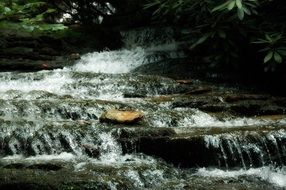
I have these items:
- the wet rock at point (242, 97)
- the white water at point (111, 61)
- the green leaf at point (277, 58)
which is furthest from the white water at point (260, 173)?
the white water at point (111, 61)

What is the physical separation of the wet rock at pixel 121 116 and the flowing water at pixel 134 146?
12 centimetres

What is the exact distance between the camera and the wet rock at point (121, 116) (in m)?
6.11

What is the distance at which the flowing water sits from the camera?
4664mm

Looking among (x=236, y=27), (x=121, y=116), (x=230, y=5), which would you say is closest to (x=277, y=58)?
(x=236, y=27)

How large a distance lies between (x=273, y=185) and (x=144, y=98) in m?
3.20

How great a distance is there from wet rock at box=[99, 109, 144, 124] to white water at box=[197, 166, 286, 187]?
1.17 meters

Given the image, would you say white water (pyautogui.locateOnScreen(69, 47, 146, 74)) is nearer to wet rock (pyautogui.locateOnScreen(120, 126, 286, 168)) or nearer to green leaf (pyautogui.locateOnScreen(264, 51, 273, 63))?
green leaf (pyautogui.locateOnScreen(264, 51, 273, 63))

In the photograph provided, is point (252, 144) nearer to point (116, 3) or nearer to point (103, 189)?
point (103, 189)

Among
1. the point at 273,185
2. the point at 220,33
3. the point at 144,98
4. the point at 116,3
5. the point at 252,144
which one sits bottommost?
the point at 273,185

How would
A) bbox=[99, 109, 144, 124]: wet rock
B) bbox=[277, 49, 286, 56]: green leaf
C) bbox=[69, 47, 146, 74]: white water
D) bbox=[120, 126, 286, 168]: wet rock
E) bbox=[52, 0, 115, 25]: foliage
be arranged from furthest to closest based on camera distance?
bbox=[52, 0, 115, 25]: foliage → bbox=[69, 47, 146, 74]: white water → bbox=[277, 49, 286, 56]: green leaf → bbox=[99, 109, 144, 124]: wet rock → bbox=[120, 126, 286, 168]: wet rock

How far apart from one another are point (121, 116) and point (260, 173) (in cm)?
187

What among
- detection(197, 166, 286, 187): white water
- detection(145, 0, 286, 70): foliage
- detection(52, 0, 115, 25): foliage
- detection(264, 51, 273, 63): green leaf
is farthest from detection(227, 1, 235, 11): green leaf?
detection(52, 0, 115, 25): foliage

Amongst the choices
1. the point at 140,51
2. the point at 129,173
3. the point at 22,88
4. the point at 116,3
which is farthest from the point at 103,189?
the point at 116,3

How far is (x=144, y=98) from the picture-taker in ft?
25.5
